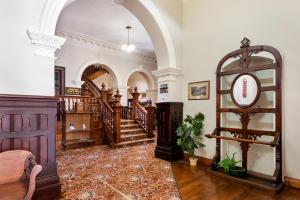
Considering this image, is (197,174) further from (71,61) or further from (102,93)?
(71,61)

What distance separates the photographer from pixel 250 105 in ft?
10.7

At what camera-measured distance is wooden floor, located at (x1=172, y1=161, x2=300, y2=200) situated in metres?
2.55

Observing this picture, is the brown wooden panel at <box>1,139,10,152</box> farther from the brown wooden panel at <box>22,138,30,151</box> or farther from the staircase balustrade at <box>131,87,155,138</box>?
the staircase balustrade at <box>131,87,155,138</box>

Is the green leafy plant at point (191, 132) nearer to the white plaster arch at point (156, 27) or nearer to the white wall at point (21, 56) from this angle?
the white plaster arch at point (156, 27)

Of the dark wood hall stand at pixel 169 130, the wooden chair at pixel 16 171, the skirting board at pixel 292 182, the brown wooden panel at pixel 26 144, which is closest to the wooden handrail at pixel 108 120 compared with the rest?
the dark wood hall stand at pixel 169 130

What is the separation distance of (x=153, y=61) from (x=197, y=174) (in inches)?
328

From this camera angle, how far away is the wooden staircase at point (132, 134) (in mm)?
5918

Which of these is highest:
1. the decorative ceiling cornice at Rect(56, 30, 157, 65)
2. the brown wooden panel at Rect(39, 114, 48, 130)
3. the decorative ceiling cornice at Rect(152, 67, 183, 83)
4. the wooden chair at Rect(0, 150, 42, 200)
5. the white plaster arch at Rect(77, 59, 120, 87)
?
the decorative ceiling cornice at Rect(56, 30, 157, 65)

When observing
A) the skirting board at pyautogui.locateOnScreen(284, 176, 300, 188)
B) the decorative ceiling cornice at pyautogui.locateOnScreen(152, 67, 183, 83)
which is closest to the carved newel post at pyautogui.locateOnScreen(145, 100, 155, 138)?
the decorative ceiling cornice at pyautogui.locateOnScreen(152, 67, 183, 83)

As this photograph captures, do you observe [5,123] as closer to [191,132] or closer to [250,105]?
[191,132]

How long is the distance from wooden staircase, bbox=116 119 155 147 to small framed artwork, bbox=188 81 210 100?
259cm

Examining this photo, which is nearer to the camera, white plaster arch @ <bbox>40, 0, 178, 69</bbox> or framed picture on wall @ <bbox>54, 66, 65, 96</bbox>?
white plaster arch @ <bbox>40, 0, 178, 69</bbox>

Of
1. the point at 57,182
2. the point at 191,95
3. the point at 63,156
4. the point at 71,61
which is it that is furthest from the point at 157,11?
the point at 71,61

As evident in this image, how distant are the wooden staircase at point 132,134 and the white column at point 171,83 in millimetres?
2156
